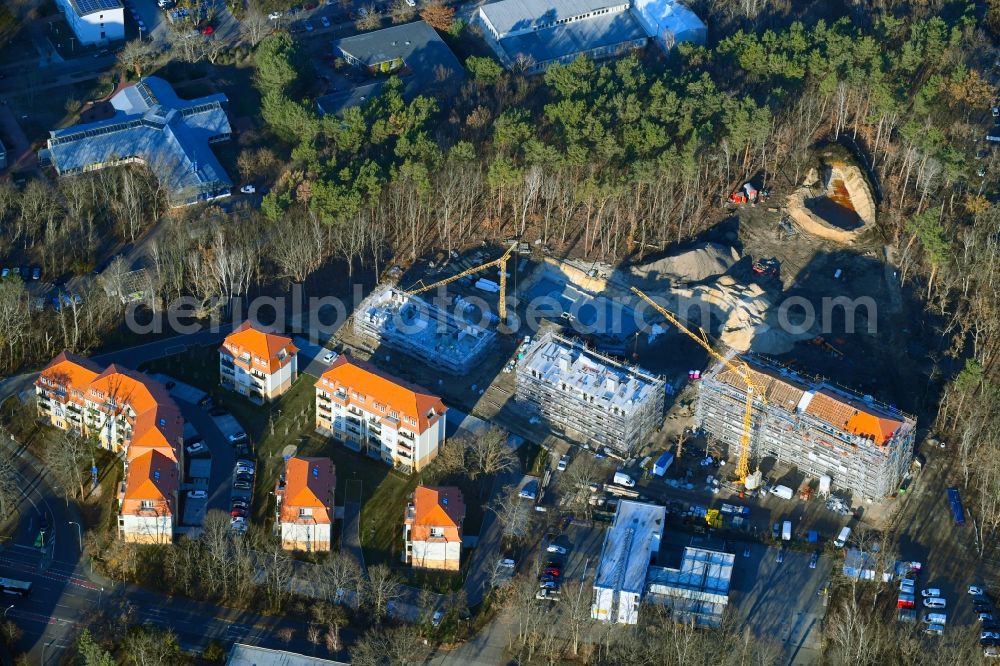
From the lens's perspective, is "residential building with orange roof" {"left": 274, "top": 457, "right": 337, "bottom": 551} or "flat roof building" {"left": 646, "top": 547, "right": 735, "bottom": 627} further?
"residential building with orange roof" {"left": 274, "top": 457, "right": 337, "bottom": 551}

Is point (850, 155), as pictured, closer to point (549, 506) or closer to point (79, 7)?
point (549, 506)

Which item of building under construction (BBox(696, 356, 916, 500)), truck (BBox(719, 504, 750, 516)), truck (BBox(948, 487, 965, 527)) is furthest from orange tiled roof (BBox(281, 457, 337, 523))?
truck (BBox(948, 487, 965, 527))

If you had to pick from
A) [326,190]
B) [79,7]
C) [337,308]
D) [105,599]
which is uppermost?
[79,7]

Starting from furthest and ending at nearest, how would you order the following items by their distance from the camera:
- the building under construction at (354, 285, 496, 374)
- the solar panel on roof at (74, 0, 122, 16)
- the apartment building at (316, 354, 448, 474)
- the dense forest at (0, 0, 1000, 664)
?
the solar panel on roof at (74, 0, 122, 16) → the dense forest at (0, 0, 1000, 664) → the building under construction at (354, 285, 496, 374) → the apartment building at (316, 354, 448, 474)

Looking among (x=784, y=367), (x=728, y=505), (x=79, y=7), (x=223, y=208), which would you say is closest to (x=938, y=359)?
(x=784, y=367)

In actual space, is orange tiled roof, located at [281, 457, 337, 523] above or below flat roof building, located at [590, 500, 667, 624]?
above

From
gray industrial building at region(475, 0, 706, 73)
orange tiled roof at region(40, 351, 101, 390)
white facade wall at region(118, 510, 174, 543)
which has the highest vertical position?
gray industrial building at region(475, 0, 706, 73)

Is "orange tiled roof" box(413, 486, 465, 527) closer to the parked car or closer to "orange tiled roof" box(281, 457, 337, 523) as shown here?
"orange tiled roof" box(281, 457, 337, 523)
